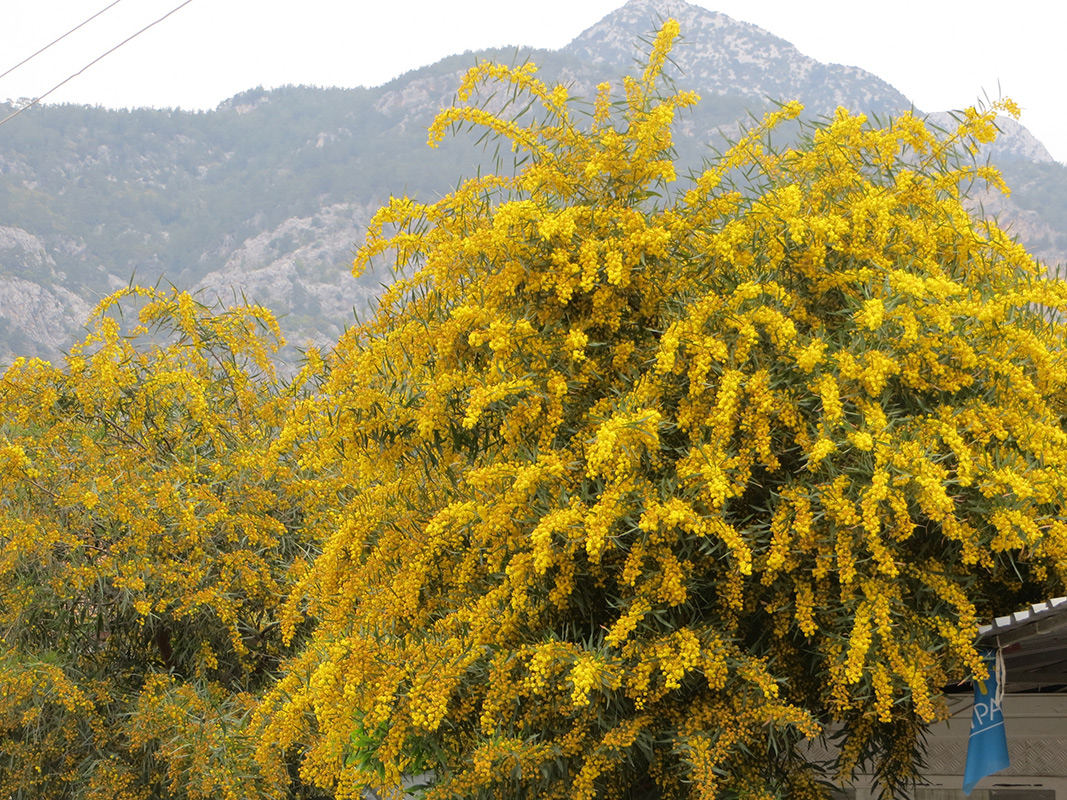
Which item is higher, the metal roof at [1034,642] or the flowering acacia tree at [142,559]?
the flowering acacia tree at [142,559]

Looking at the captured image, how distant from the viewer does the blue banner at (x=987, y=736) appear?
3.97 meters

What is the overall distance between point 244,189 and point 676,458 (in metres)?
77.9

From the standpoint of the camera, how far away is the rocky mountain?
58219mm

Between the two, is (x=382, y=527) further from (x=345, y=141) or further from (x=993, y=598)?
(x=345, y=141)

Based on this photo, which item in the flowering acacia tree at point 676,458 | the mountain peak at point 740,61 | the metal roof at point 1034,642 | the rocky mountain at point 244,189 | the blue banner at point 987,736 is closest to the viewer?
the metal roof at point 1034,642

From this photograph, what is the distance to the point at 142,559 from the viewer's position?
6.82 meters

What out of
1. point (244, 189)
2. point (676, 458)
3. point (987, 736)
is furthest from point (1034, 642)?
point (244, 189)

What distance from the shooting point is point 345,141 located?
83.7 meters

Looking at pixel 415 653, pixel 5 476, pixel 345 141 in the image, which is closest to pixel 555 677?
pixel 415 653

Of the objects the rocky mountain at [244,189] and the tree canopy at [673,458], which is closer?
the tree canopy at [673,458]

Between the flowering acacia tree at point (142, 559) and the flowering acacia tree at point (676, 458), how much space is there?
2504 millimetres

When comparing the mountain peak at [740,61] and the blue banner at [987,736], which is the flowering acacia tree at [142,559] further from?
the mountain peak at [740,61]

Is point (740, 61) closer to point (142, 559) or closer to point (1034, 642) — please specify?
point (142, 559)

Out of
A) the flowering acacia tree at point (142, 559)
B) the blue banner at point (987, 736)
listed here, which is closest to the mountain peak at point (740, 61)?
the flowering acacia tree at point (142, 559)
